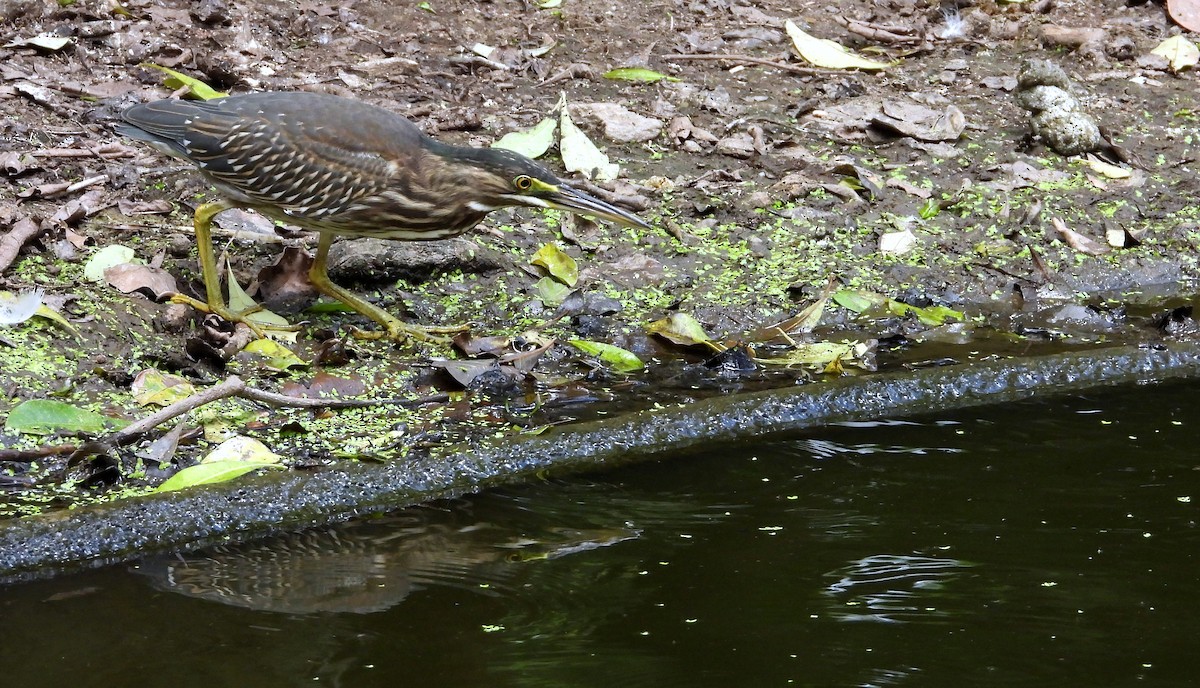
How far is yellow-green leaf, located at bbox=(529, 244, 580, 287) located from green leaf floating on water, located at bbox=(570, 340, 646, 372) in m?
0.62

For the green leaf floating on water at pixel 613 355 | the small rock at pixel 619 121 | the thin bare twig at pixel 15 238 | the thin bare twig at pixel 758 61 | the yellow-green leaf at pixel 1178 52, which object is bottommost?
the green leaf floating on water at pixel 613 355

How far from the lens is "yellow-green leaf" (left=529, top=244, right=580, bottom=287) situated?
18.9ft

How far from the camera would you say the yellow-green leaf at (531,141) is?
6.59m

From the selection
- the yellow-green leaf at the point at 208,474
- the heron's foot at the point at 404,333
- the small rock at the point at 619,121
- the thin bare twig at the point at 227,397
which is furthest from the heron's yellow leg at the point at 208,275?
the small rock at the point at 619,121

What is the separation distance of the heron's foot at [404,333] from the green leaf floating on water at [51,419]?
128cm

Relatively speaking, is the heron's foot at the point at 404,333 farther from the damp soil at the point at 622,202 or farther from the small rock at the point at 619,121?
the small rock at the point at 619,121

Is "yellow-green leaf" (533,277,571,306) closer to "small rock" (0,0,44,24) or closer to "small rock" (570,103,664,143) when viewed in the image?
"small rock" (570,103,664,143)

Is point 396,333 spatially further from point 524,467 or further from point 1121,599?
point 1121,599

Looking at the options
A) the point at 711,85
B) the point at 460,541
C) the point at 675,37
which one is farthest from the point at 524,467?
the point at 675,37

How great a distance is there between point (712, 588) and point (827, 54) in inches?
213

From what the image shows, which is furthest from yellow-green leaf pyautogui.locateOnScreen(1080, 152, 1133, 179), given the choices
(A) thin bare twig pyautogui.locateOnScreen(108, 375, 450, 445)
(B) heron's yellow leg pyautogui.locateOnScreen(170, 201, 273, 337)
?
(B) heron's yellow leg pyautogui.locateOnScreen(170, 201, 273, 337)

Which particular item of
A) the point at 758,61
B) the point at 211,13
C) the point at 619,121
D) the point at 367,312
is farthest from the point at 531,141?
the point at 211,13

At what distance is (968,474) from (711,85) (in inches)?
159

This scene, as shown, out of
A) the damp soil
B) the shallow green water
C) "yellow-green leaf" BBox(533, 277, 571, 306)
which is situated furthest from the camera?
"yellow-green leaf" BBox(533, 277, 571, 306)
